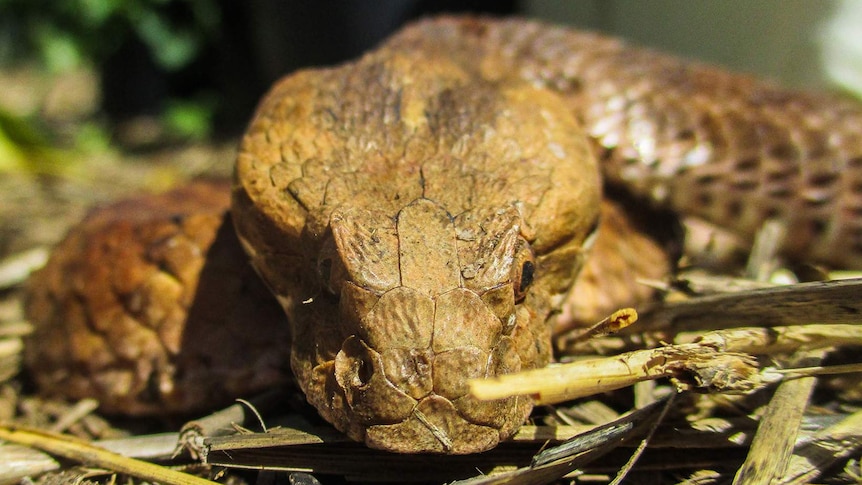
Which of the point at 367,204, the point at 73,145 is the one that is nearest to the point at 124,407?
the point at 367,204

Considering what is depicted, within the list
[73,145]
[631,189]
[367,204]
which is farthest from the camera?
[73,145]

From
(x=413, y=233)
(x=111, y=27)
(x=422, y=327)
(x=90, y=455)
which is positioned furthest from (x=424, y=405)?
(x=111, y=27)

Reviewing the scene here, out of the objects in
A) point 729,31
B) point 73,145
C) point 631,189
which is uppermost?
point 729,31

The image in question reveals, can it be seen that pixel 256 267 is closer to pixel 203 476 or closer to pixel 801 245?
pixel 203 476

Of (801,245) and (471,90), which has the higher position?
(471,90)

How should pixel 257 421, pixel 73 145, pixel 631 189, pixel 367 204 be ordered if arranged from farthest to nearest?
pixel 73 145, pixel 631 189, pixel 257 421, pixel 367 204

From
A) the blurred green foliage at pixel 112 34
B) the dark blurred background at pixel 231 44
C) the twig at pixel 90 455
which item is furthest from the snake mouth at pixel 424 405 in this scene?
the blurred green foliage at pixel 112 34

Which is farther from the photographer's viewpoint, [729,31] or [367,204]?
[729,31]

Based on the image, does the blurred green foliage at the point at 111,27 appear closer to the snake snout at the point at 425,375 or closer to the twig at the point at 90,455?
the twig at the point at 90,455
